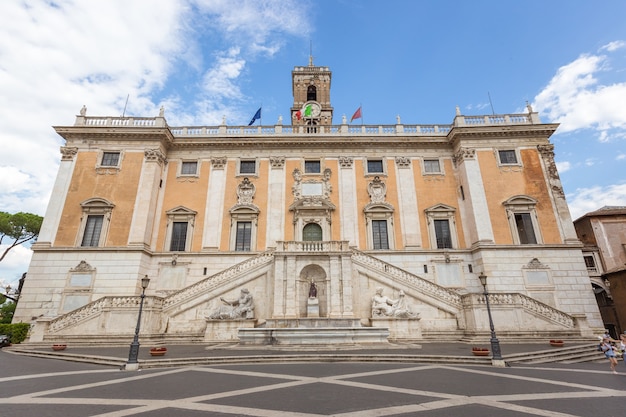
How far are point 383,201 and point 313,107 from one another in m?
16.1

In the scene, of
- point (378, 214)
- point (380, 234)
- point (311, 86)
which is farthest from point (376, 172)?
point (311, 86)

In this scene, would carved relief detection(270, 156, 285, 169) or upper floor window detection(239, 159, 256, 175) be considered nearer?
carved relief detection(270, 156, 285, 169)

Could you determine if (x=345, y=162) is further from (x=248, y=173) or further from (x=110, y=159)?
(x=110, y=159)

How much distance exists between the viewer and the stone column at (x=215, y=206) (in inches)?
933

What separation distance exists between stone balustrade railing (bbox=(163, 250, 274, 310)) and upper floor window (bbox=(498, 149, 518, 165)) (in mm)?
19406

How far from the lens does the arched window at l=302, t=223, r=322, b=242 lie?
23984 mm

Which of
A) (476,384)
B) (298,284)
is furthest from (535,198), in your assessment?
(476,384)

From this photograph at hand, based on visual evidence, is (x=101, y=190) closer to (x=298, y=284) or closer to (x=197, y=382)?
(x=298, y=284)

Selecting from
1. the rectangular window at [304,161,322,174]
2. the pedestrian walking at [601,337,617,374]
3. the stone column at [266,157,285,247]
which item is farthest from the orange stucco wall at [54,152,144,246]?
the pedestrian walking at [601,337,617,374]

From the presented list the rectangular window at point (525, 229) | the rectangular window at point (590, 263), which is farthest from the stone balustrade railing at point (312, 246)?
the rectangular window at point (590, 263)

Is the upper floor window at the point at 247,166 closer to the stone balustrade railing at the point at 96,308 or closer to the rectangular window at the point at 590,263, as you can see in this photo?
the stone balustrade railing at the point at 96,308

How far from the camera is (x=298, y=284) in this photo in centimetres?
1925

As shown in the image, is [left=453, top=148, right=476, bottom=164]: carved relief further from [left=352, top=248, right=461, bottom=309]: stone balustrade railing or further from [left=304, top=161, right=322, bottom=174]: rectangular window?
[left=352, top=248, right=461, bottom=309]: stone balustrade railing

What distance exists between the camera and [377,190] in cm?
2536
